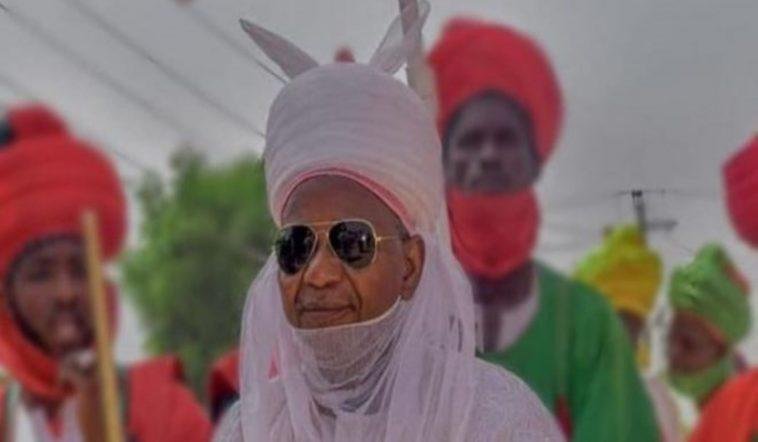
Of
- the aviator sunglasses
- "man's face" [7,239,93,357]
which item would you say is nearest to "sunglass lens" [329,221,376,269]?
the aviator sunglasses

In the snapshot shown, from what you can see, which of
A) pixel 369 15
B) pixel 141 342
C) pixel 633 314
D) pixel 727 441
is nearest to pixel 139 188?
pixel 141 342

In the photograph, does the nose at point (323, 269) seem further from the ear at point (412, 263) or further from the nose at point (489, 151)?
the nose at point (489, 151)

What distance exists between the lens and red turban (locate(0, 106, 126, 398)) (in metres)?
2.06

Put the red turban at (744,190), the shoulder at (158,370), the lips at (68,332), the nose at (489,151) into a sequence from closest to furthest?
1. the red turban at (744,190)
2. the nose at (489,151)
3. the shoulder at (158,370)
4. the lips at (68,332)

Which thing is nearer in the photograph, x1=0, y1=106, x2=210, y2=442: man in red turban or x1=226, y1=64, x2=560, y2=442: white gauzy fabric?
x1=226, y1=64, x2=560, y2=442: white gauzy fabric

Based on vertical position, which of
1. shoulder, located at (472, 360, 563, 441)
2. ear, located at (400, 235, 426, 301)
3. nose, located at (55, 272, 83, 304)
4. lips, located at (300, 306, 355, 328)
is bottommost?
shoulder, located at (472, 360, 563, 441)

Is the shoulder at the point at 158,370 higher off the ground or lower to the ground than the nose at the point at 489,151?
lower

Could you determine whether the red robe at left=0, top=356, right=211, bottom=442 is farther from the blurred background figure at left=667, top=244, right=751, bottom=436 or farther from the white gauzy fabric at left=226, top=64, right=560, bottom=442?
the white gauzy fabric at left=226, top=64, right=560, bottom=442

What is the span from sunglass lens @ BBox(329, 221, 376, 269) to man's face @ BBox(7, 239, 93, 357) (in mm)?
816

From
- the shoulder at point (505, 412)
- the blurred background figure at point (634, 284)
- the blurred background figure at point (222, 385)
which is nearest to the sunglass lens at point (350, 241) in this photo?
the shoulder at point (505, 412)

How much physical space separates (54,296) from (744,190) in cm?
82

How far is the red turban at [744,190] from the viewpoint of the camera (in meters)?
1.80

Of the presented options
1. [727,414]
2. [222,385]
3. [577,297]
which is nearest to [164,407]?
[222,385]

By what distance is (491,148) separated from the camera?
1.91 meters
